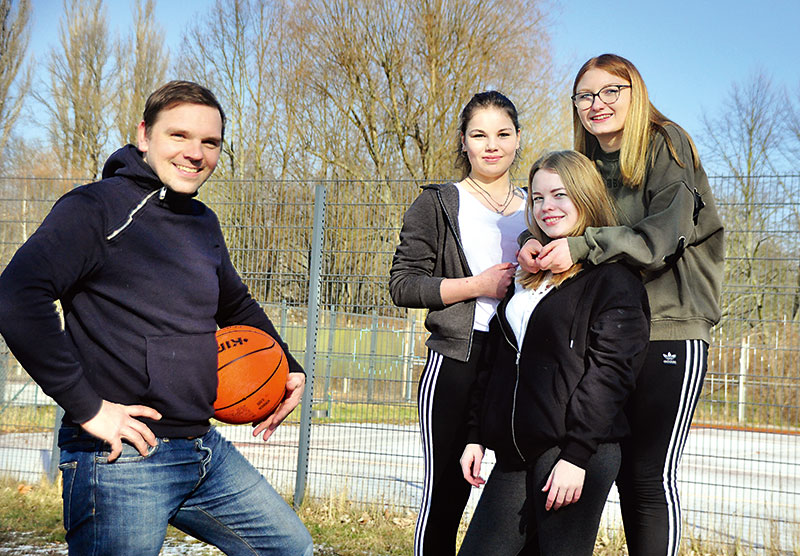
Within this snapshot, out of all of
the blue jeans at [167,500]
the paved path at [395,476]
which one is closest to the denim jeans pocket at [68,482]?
the blue jeans at [167,500]

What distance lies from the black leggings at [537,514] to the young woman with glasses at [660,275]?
27cm

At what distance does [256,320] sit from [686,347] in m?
1.57

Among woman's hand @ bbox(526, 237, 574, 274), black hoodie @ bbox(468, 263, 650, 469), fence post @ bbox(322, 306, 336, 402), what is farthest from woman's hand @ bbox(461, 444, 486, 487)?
fence post @ bbox(322, 306, 336, 402)

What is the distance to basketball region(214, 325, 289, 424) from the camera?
97.7 inches

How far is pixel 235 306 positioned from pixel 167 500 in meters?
0.81

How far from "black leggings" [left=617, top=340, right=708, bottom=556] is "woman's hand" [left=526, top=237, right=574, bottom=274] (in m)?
0.47

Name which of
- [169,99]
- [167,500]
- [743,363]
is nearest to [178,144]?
[169,99]

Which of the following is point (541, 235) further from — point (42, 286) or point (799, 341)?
point (799, 341)

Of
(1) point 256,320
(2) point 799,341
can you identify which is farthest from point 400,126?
(1) point 256,320

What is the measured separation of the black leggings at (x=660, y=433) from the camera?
2557mm

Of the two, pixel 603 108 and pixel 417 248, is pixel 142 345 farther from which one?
pixel 603 108

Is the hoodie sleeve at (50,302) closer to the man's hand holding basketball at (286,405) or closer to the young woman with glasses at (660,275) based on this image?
the man's hand holding basketball at (286,405)

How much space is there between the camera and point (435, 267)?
3184 mm

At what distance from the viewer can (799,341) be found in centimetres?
539
